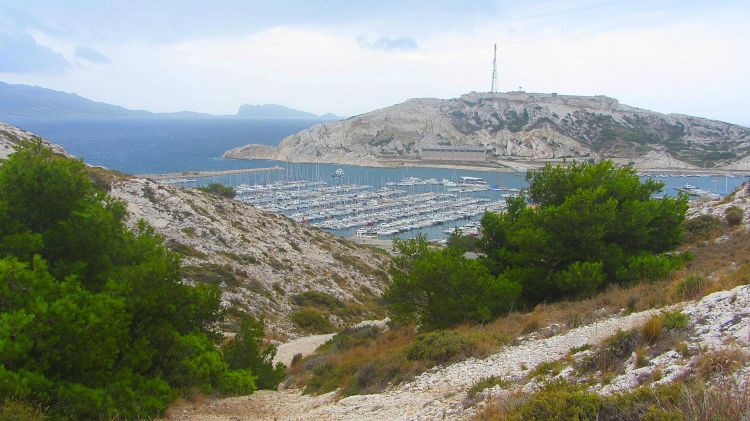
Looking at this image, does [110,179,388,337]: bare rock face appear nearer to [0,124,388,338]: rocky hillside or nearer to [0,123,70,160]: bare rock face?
[0,124,388,338]: rocky hillside

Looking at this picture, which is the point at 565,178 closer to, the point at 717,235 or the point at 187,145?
the point at 717,235

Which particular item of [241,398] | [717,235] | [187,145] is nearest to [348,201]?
[717,235]

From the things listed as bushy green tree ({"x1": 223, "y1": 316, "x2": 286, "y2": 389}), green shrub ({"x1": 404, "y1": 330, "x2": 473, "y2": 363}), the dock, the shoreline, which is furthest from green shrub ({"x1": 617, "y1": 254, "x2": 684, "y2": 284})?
the shoreline

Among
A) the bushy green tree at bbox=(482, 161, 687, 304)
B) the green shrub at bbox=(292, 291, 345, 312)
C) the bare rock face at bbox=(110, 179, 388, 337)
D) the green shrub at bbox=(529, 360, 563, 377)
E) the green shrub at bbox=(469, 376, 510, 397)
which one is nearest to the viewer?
the green shrub at bbox=(469, 376, 510, 397)

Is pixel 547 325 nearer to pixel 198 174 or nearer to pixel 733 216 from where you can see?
pixel 733 216

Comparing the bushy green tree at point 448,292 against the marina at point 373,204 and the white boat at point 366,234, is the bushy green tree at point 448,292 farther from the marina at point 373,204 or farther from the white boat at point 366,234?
the white boat at point 366,234

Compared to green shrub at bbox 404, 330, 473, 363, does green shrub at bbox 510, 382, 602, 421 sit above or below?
above
